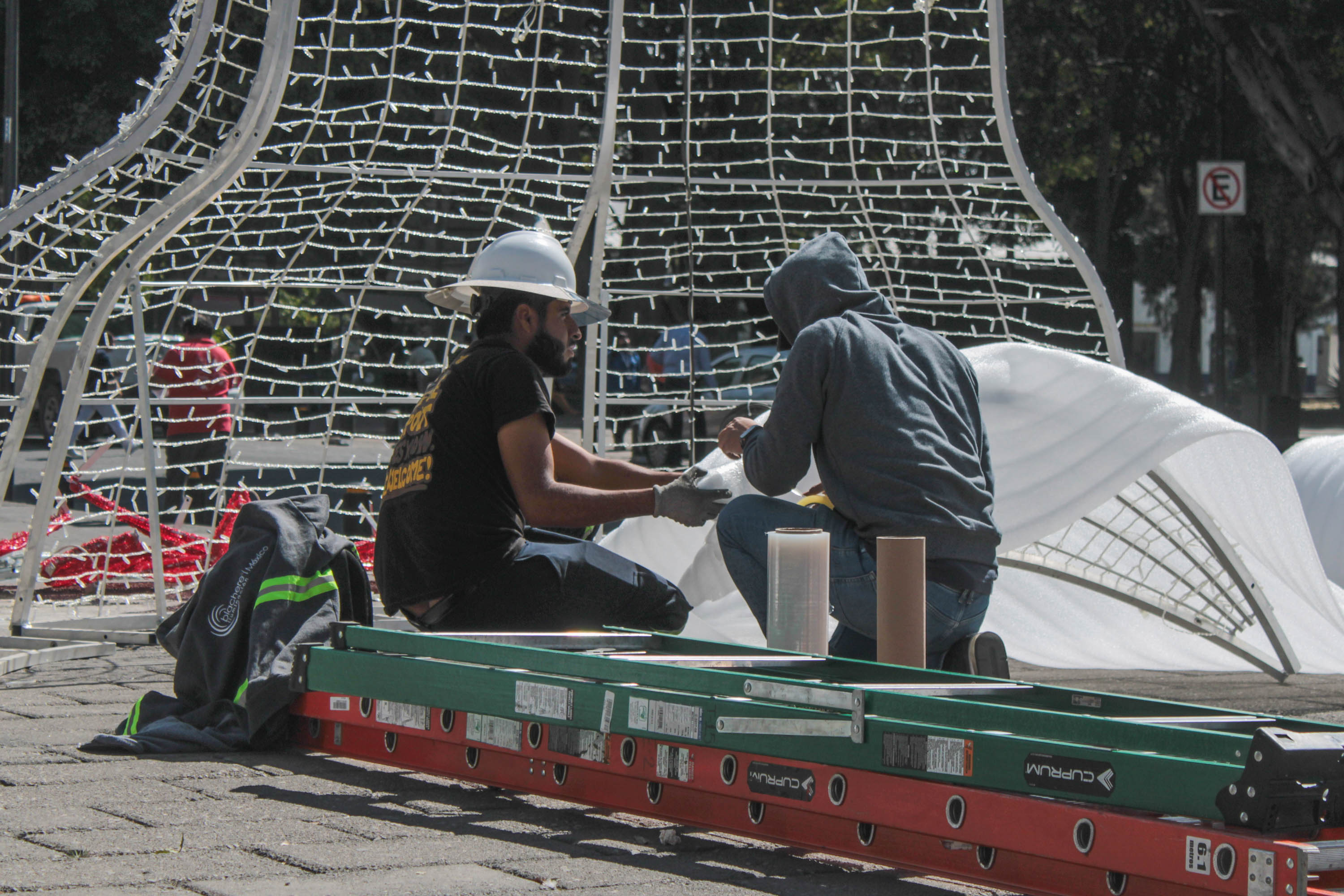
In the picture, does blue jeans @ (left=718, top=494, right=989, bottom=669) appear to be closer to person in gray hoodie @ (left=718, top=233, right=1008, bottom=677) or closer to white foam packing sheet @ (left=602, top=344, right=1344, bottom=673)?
person in gray hoodie @ (left=718, top=233, right=1008, bottom=677)

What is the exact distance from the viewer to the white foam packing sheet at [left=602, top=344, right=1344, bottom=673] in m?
5.35

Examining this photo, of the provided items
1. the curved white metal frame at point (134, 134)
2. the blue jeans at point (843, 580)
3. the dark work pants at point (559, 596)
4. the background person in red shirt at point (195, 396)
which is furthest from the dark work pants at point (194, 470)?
the blue jeans at point (843, 580)

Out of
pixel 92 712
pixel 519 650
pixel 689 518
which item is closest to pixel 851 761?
pixel 519 650

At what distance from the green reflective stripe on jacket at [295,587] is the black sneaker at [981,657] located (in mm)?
1750

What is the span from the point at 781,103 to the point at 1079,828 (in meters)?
20.0

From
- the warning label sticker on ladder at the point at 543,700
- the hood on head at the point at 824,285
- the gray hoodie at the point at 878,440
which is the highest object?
the hood on head at the point at 824,285

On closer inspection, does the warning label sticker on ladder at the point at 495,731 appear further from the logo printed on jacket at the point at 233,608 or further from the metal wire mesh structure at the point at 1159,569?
the metal wire mesh structure at the point at 1159,569

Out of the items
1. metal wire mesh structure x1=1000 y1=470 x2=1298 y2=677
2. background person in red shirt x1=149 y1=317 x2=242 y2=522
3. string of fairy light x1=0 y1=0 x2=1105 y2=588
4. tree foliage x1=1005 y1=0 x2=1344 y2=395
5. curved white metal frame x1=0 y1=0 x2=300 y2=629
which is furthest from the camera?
tree foliage x1=1005 y1=0 x2=1344 y2=395

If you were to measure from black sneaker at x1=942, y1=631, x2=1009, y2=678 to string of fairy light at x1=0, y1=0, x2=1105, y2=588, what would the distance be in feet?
6.95

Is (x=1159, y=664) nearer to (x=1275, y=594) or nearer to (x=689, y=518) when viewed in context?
(x=1275, y=594)

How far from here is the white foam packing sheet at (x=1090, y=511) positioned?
211 inches

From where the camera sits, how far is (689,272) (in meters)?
5.77

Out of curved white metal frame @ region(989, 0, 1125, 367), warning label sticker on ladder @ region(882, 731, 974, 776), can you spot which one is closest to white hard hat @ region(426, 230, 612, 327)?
warning label sticker on ladder @ region(882, 731, 974, 776)

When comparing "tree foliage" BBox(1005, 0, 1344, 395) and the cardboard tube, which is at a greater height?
"tree foliage" BBox(1005, 0, 1344, 395)
